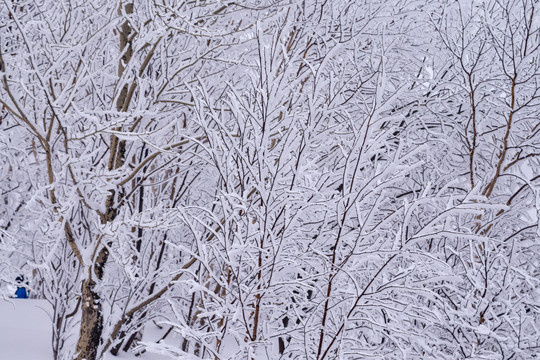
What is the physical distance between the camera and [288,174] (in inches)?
122

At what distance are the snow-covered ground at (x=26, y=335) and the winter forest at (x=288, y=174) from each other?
440 millimetres

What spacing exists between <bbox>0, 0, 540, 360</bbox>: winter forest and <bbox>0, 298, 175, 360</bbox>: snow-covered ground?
0.44 meters

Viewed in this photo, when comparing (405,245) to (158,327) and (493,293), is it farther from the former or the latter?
(158,327)

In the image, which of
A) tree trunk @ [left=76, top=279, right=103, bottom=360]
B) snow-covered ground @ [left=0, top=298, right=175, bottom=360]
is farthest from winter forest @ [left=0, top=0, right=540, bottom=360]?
snow-covered ground @ [left=0, top=298, right=175, bottom=360]

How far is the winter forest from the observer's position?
2.53 meters

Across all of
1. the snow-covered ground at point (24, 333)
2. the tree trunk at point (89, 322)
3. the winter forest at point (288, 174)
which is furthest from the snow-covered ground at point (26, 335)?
the tree trunk at point (89, 322)

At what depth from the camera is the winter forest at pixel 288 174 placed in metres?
2.53

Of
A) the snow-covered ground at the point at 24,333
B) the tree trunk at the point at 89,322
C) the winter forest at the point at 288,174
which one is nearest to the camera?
the winter forest at the point at 288,174

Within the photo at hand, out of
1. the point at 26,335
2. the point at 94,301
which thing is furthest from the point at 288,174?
the point at 26,335

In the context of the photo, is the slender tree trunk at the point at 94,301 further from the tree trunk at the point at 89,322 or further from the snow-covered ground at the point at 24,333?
the snow-covered ground at the point at 24,333

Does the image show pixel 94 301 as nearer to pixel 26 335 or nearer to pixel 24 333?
pixel 26 335

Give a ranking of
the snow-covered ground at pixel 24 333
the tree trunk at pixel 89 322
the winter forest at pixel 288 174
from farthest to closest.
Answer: the snow-covered ground at pixel 24 333 → the tree trunk at pixel 89 322 → the winter forest at pixel 288 174

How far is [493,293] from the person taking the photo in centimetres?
392

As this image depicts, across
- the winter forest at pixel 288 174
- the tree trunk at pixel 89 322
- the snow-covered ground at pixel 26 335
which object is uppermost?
Result: the winter forest at pixel 288 174
